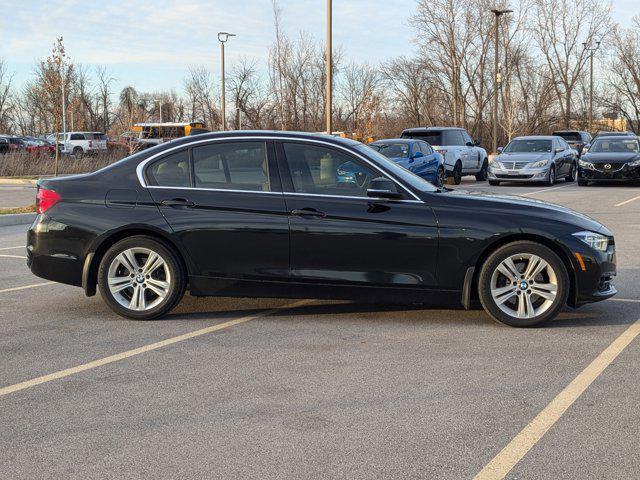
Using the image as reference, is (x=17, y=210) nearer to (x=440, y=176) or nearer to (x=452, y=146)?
(x=440, y=176)

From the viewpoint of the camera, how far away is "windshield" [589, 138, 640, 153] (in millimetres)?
26219

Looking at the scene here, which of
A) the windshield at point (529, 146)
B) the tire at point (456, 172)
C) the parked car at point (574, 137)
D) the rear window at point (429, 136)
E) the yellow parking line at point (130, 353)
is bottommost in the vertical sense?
the yellow parking line at point (130, 353)

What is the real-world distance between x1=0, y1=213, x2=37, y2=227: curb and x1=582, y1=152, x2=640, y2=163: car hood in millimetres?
16550

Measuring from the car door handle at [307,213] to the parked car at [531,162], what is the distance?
63.7 ft

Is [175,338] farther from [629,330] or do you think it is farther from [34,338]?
[629,330]

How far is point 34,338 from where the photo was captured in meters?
6.40

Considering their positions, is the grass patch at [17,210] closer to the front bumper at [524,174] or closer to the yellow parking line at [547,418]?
the yellow parking line at [547,418]

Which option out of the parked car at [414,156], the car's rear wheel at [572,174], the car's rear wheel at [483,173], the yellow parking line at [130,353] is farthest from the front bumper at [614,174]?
the yellow parking line at [130,353]

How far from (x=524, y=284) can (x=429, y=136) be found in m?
20.7

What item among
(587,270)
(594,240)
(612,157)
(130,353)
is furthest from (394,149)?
(130,353)

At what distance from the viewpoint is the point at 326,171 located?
6.91 meters

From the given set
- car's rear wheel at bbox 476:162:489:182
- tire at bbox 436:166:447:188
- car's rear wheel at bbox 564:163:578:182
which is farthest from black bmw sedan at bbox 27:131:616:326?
car's rear wheel at bbox 476:162:489:182

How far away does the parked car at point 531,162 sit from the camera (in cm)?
2520

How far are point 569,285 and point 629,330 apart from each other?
57 cm
